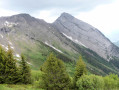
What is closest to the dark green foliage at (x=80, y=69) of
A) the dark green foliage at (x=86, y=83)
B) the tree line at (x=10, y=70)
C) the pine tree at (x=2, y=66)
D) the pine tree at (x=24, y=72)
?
the dark green foliage at (x=86, y=83)

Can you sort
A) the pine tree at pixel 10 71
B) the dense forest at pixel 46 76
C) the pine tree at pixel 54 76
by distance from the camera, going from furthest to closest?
the pine tree at pixel 54 76 → the dense forest at pixel 46 76 → the pine tree at pixel 10 71

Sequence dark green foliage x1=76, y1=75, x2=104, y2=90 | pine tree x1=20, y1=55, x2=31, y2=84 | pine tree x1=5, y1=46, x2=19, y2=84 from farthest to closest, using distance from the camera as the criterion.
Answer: dark green foliage x1=76, y1=75, x2=104, y2=90 → pine tree x1=20, y1=55, x2=31, y2=84 → pine tree x1=5, y1=46, x2=19, y2=84

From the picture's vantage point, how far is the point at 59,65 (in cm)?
3167

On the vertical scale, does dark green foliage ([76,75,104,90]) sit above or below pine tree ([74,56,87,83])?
below

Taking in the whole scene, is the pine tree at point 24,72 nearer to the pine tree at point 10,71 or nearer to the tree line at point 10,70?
the tree line at point 10,70

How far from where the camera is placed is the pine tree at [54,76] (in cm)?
3025

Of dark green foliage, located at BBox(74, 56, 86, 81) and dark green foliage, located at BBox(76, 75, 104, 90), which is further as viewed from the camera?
dark green foliage, located at BBox(74, 56, 86, 81)

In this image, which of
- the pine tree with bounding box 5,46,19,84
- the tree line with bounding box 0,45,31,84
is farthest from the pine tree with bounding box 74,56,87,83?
the pine tree with bounding box 5,46,19,84

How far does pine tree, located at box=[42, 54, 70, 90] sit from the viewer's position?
3025cm

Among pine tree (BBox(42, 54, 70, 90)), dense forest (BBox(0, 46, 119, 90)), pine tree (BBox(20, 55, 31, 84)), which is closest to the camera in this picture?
dense forest (BBox(0, 46, 119, 90))

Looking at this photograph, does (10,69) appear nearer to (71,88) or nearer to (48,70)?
(48,70)

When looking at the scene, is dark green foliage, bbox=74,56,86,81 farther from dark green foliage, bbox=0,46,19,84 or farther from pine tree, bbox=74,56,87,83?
dark green foliage, bbox=0,46,19,84

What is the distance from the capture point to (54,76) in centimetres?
3080

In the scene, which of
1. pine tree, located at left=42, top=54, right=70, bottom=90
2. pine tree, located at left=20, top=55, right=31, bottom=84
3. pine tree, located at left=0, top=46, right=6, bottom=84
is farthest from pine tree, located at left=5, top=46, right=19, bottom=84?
pine tree, located at left=42, top=54, right=70, bottom=90
